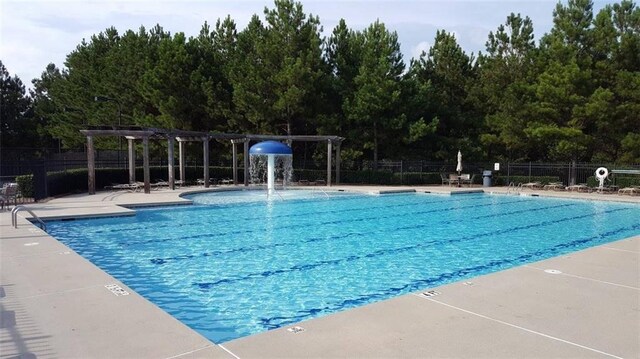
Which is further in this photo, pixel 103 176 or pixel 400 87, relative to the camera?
pixel 400 87

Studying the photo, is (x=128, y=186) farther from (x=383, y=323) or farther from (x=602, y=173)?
(x=602, y=173)

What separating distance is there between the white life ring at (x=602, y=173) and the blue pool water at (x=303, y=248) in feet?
17.8

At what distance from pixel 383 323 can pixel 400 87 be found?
87.0 ft

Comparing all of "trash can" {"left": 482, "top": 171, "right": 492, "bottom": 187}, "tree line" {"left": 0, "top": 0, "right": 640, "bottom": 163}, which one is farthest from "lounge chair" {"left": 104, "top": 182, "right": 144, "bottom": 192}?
"trash can" {"left": 482, "top": 171, "right": 492, "bottom": 187}

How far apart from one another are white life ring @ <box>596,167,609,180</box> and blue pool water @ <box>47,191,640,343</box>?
543 centimetres

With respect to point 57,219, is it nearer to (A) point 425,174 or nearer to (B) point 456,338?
(B) point 456,338

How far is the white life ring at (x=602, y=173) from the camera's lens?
2354 centimetres

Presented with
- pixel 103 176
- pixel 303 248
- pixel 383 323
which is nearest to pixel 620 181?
pixel 303 248

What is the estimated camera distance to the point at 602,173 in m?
25.2

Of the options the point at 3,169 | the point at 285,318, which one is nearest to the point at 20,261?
the point at 285,318

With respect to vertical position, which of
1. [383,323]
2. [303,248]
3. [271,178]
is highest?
[271,178]

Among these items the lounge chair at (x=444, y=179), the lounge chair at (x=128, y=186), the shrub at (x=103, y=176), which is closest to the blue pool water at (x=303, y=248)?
the lounge chair at (x=128, y=186)

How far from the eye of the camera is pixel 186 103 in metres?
31.1

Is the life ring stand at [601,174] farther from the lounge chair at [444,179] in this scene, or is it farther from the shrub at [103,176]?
the shrub at [103,176]
